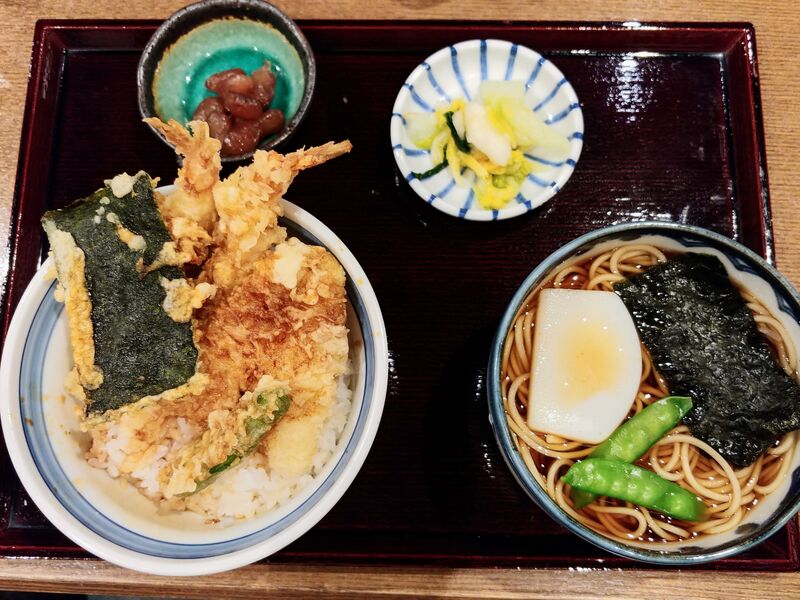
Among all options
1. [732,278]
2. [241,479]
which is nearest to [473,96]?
[732,278]

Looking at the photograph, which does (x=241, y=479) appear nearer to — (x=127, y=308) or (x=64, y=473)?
(x=64, y=473)

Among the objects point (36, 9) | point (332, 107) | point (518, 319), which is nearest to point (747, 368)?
point (518, 319)

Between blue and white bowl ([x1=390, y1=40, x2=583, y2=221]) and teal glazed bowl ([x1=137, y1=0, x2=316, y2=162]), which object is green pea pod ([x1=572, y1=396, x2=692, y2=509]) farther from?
teal glazed bowl ([x1=137, y1=0, x2=316, y2=162])

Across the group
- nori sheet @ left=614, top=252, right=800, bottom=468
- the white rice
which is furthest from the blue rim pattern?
nori sheet @ left=614, top=252, right=800, bottom=468

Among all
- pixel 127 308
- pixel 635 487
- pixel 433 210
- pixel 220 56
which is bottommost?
pixel 635 487

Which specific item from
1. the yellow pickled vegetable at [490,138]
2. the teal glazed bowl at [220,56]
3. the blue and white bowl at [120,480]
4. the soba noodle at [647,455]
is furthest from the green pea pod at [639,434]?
the teal glazed bowl at [220,56]

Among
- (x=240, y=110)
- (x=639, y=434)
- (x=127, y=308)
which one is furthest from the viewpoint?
(x=240, y=110)
